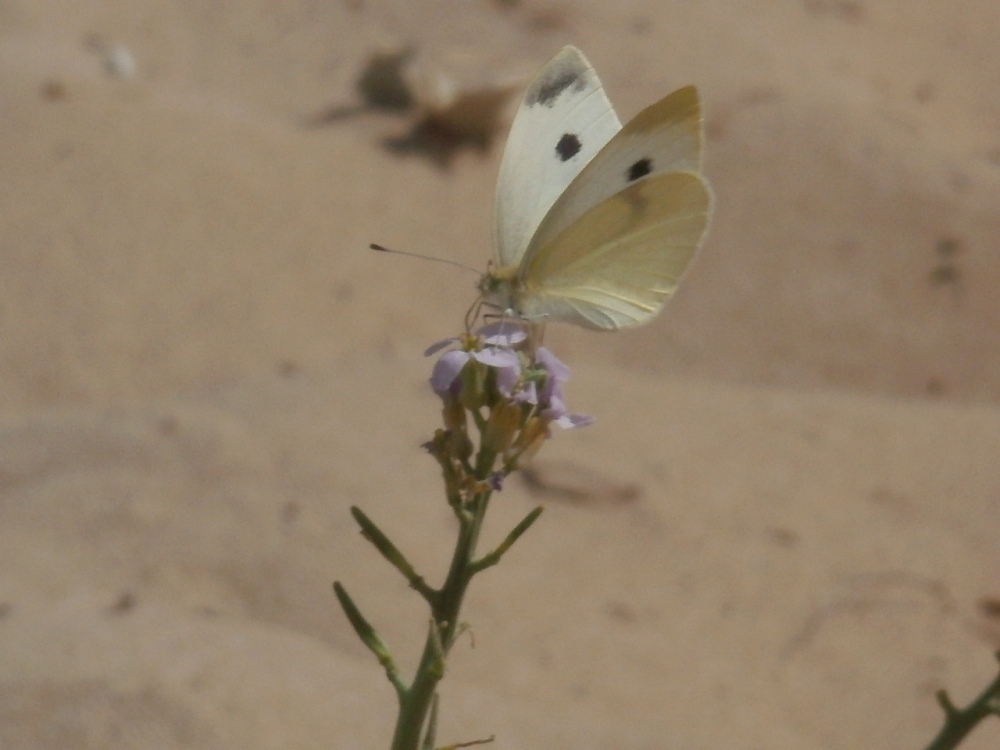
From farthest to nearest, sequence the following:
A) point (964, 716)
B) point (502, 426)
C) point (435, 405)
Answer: point (435, 405), point (964, 716), point (502, 426)

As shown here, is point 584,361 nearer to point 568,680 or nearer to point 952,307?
point 952,307

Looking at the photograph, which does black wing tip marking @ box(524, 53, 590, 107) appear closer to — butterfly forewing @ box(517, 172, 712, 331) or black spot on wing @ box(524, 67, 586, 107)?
black spot on wing @ box(524, 67, 586, 107)

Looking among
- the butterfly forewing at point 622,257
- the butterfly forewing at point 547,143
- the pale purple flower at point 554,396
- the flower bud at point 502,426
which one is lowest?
the flower bud at point 502,426

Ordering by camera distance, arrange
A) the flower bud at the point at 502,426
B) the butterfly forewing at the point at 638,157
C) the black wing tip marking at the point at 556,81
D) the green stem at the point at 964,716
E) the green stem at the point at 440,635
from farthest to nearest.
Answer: the black wing tip marking at the point at 556,81, the butterfly forewing at the point at 638,157, the green stem at the point at 964,716, the flower bud at the point at 502,426, the green stem at the point at 440,635

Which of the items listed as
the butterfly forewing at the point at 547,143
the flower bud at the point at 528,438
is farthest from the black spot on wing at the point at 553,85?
the flower bud at the point at 528,438

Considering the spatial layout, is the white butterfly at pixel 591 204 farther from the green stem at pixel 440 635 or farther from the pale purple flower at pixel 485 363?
the green stem at pixel 440 635

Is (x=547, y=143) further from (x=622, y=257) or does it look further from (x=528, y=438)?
(x=528, y=438)

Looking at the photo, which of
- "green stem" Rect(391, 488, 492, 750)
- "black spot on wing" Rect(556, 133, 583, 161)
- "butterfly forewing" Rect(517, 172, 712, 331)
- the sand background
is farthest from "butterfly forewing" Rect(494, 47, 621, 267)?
the sand background

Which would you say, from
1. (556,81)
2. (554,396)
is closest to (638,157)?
(556,81)
